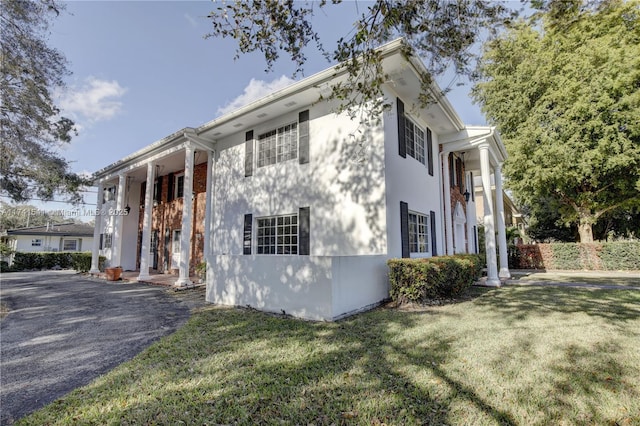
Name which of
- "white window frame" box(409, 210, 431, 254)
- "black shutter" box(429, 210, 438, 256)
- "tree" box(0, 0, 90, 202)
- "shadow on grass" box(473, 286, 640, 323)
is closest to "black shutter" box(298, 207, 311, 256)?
"white window frame" box(409, 210, 431, 254)

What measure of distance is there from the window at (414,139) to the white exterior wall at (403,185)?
0.18 metres

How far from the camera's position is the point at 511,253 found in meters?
19.0

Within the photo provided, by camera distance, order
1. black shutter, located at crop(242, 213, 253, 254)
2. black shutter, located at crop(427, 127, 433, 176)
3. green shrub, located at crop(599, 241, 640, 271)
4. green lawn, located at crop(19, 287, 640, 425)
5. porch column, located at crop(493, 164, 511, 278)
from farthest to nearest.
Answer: green shrub, located at crop(599, 241, 640, 271) → porch column, located at crop(493, 164, 511, 278) → black shutter, located at crop(427, 127, 433, 176) → black shutter, located at crop(242, 213, 253, 254) → green lawn, located at crop(19, 287, 640, 425)

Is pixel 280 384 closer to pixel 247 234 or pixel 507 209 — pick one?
pixel 247 234

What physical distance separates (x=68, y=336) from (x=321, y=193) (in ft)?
20.1

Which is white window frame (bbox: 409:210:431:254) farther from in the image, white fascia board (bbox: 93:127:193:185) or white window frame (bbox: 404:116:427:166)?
white fascia board (bbox: 93:127:193:185)

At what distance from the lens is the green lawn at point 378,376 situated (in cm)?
268

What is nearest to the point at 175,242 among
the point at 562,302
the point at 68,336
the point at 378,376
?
the point at 68,336

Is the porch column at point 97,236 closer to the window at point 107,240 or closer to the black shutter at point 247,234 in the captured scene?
the window at point 107,240

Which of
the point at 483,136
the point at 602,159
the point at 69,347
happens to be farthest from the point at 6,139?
the point at 602,159

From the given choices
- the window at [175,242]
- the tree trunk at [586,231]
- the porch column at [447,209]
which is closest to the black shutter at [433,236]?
the porch column at [447,209]

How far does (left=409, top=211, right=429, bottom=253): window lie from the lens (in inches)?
357

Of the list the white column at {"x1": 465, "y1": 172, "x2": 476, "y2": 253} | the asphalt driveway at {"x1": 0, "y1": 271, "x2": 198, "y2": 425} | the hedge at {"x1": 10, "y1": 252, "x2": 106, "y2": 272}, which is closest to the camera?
the asphalt driveway at {"x1": 0, "y1": 271, "x2": 198, "y2": 425}

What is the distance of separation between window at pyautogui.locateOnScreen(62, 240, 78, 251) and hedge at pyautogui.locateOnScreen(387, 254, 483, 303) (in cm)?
3430
